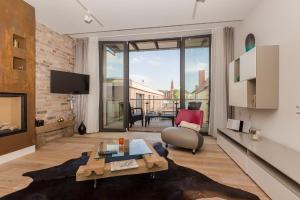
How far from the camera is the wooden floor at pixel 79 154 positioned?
7.05 feet

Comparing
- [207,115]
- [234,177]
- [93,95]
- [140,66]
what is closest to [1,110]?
[93,95]

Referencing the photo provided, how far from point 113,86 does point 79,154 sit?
2.63 metres

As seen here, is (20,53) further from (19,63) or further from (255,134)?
(255,134)

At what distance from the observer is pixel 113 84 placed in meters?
5.51

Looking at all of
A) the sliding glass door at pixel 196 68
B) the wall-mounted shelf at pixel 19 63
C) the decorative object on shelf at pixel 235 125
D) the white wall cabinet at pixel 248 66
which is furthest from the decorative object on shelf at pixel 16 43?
the decorative object on shelf at pixel 235 125

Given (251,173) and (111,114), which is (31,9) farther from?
(251,173)

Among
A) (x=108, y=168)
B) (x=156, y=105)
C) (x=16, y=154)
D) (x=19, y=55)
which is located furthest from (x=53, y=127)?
(x=156, y=105)

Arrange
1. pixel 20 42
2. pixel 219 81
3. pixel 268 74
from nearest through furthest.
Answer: pixel 268 74 → pixel 20 42 → pixel 219 81

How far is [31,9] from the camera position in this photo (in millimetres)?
3432

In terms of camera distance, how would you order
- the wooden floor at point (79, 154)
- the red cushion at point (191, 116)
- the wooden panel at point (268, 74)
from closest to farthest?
the wooden floor at point (79, 154) < the wooden panel at point (268, 74) < the red cushion at point (191, 116)

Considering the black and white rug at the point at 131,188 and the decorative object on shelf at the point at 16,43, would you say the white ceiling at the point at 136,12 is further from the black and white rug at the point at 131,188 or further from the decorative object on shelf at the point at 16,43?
the black and white rug at the point at 131,188

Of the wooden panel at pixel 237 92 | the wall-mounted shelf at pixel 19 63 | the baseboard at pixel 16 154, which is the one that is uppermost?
the wall-mounted shelf at pixel 19 63

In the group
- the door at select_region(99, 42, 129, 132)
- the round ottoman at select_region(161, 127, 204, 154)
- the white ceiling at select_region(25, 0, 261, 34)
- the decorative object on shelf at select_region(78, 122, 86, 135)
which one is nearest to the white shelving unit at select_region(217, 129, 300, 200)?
the round ottoman at select_region(161, 127, 204, 154)

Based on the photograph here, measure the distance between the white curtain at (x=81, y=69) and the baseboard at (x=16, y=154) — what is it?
5.85 ft
